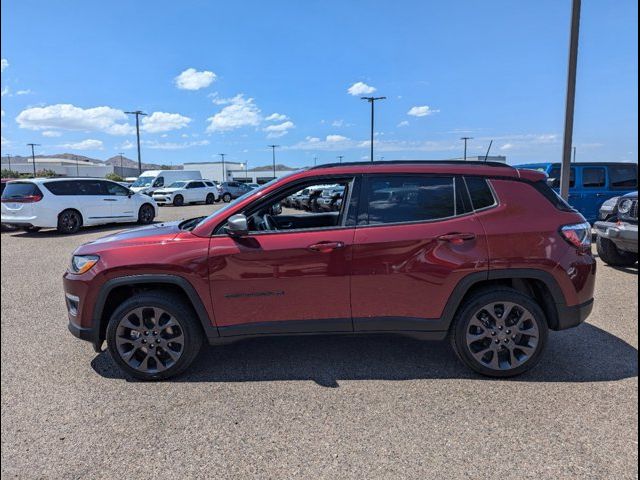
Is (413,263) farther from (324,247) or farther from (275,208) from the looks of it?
(275,208)

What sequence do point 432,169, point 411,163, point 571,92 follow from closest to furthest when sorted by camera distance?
point 432,169 → point 411,163 → point 571,92

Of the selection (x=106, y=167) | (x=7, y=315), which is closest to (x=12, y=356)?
(x=7, y=315)

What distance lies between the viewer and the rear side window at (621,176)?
11.3 m

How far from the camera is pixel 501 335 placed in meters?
3.40

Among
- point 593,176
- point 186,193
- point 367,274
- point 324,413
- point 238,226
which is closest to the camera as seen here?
point 324,413

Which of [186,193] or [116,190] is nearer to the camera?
[116,190]

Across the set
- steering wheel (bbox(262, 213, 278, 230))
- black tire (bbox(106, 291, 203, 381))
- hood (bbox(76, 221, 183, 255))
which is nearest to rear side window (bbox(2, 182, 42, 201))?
hood (bbox(76, 221, 183, 255))

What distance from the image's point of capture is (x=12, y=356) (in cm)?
391

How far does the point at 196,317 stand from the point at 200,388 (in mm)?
543

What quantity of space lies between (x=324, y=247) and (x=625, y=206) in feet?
19.5

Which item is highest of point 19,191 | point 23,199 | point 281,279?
point 19,191

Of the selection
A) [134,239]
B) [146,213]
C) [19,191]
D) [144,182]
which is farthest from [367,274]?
[144,182]

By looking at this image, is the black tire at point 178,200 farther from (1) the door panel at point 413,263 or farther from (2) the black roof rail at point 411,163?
(1) the door panel at point 413,263

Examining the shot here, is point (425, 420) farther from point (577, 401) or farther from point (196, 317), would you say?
point (196, 317)
